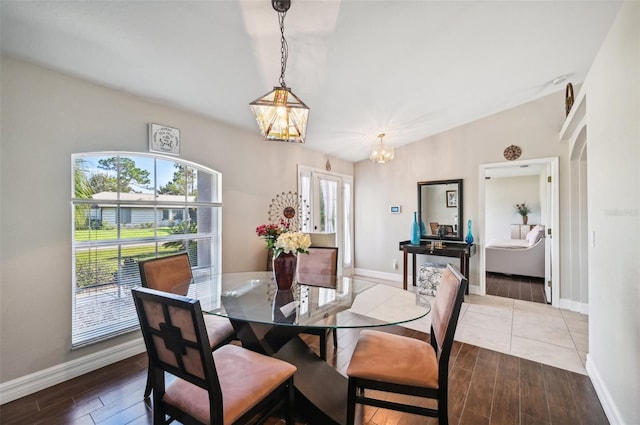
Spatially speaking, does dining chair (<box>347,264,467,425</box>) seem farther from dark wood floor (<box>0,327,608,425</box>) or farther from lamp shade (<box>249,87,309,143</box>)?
lamp shade (<box>249,87,309,143</box>)

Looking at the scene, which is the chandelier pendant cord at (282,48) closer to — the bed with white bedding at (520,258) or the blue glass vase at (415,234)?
the blue glass vase at (415,234)

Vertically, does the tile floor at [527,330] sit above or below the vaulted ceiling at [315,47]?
below

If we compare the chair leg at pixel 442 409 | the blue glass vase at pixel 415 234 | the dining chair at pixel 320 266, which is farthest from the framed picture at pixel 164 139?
the blue glass vase at pixel 415 234

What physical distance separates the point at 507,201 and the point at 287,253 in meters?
8.13

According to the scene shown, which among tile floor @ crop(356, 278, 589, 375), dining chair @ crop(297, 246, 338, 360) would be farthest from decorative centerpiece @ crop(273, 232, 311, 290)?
tile floor @ crop(356, 278, 589, 375)

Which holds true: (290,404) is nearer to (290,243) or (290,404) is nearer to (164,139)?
(290,243)

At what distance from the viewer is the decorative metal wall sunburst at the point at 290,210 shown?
3.86 metres

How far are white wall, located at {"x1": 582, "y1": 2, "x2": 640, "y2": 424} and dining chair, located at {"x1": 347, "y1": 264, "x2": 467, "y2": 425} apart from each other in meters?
0.93

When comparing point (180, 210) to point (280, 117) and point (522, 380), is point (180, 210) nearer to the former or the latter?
point (280, 117)

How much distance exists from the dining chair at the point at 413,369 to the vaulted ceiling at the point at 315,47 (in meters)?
1.87

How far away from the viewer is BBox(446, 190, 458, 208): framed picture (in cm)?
449

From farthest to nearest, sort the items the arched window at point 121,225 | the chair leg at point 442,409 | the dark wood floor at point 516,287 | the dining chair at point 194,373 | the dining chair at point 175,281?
the dark wood floor at point 516,287 < the arched window at point 121,225 < the dining chair at point 175,281 < the chair leg at point 442,409 < the dining chair at point 194,373

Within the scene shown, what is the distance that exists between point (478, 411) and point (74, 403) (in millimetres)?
2785

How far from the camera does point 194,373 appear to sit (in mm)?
1142
